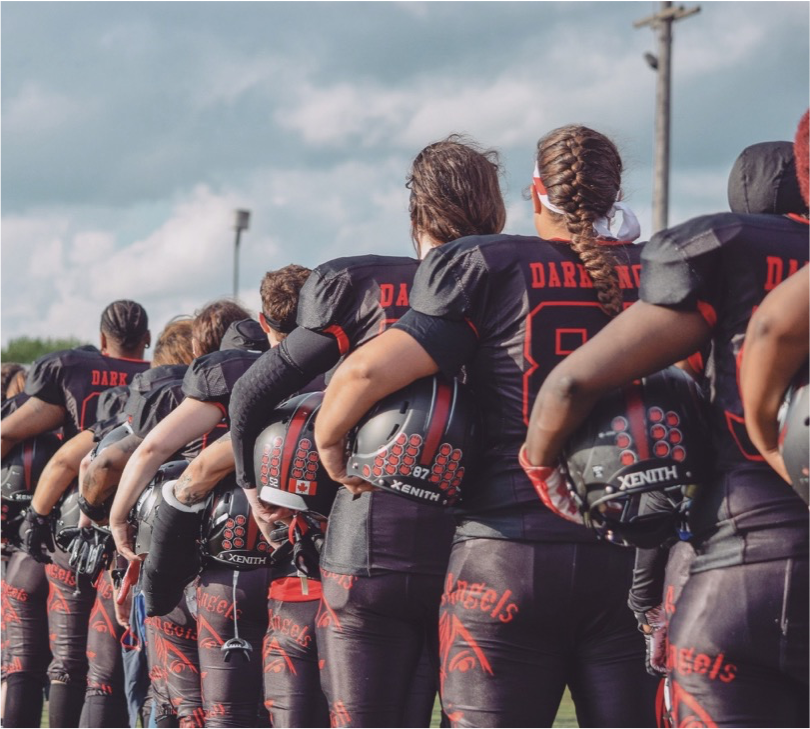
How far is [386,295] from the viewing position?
3516 millimetres

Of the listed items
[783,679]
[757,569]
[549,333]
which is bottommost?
[783,679]

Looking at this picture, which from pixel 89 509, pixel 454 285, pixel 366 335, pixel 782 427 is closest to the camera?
pixel 782 427

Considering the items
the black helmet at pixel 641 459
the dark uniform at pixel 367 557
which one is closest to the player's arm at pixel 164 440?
the dark uniform at pixel 367 557

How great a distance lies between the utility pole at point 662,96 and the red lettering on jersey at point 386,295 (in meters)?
13.2

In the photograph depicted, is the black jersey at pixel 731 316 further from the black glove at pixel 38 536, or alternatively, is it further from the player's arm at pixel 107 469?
the black glove at pixel 38 536

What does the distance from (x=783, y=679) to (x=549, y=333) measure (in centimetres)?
96

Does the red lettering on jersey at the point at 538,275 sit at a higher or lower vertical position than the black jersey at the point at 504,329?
higher

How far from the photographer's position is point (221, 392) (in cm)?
466

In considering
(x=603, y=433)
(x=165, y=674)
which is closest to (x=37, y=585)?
(x=165, y=674)

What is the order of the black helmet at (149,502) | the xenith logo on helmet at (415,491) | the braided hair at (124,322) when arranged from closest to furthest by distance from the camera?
the xenith logo on helmet at (415,491) < the black helmet at (149,502) < the braided hair at (124,322)

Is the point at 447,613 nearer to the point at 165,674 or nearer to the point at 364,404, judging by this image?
the point at 364,404

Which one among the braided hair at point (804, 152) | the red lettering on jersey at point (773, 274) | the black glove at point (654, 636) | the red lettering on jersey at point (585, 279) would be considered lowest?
the black glove at point (654, 636)

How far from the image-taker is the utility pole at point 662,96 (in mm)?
16734

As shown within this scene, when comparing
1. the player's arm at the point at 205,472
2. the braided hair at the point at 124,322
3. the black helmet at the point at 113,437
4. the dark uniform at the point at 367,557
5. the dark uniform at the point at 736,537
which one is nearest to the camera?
the dark uniform at the point at 736,537
